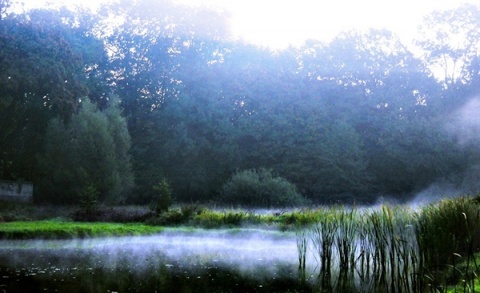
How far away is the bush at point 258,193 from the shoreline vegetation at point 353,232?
510 cm

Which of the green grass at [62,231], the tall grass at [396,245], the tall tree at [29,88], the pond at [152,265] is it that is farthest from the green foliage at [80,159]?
the tall grass at [396,245]

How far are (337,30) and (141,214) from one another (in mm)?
22146

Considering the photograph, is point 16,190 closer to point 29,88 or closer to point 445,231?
point 29,88

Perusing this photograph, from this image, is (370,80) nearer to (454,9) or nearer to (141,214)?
(454,9)

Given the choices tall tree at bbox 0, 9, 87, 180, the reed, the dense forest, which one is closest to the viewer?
the reed

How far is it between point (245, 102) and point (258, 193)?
1208 centimetres

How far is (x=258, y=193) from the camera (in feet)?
70.7

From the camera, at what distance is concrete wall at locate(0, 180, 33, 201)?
67.7 feet

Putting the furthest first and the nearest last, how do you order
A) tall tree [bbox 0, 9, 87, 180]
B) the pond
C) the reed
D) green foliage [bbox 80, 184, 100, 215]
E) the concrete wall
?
1. tall tree [bbox 0, 9, 87, 180]
2. the concrete wall
3. green foliage [bbox 80, 184, 100, 215]
4. the pond
5. the reed

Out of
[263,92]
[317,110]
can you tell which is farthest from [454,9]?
[263,92]

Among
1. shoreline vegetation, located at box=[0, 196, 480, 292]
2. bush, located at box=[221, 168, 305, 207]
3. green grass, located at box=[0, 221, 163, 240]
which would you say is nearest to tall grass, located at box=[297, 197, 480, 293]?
shoreline vegetation, located at box=[0, 196, 480, 292]

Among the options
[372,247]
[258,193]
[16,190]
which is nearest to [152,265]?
[372,247]

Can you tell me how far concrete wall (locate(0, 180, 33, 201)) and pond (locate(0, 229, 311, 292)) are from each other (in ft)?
32.3

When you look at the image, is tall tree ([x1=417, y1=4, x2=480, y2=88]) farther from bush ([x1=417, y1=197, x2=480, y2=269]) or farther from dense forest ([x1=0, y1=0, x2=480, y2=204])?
bush ([x1=417, y1=197, x2=480, y2=269])
